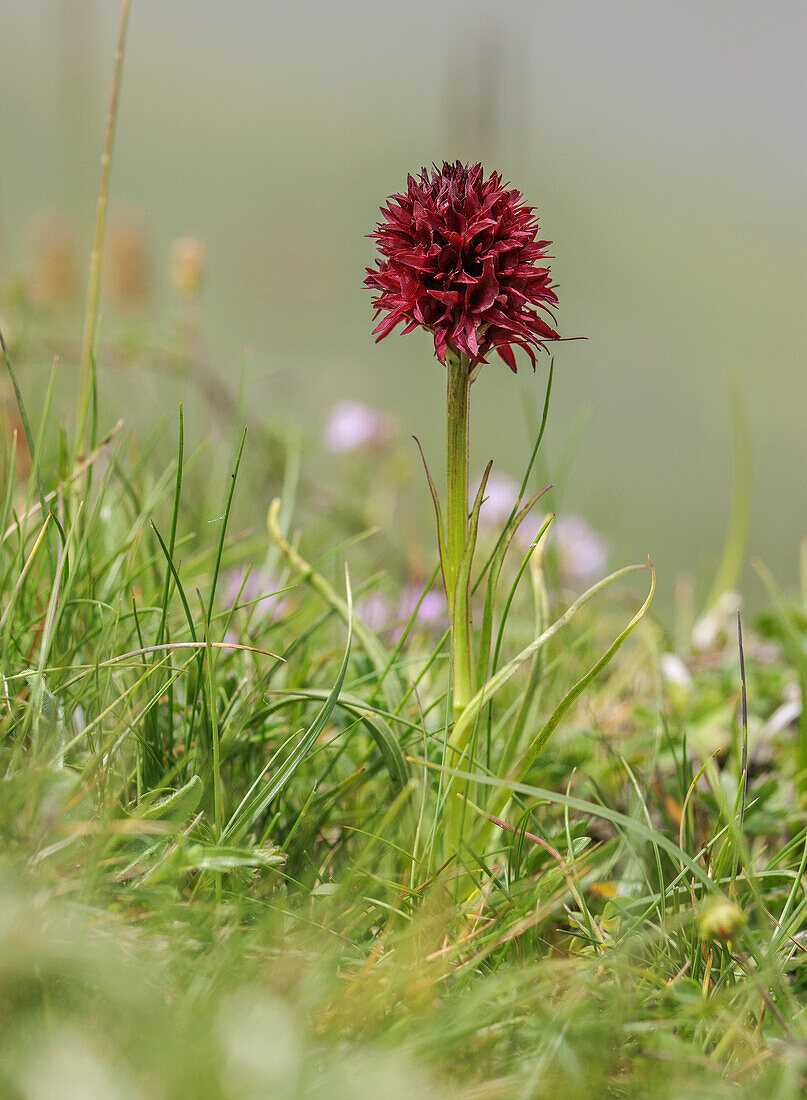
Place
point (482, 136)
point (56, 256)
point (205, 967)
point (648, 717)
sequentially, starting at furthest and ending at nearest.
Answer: point (56, 256) < point (482, 136) < point (648, 717) < point (205, 967)

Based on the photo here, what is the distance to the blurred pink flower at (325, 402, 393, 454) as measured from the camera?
96.8 inches

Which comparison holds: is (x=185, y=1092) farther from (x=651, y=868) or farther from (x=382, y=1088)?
(x=651, y=868)

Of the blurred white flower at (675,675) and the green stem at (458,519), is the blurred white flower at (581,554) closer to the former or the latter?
the blurred white flower at (675,675)

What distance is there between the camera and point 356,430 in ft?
8.06

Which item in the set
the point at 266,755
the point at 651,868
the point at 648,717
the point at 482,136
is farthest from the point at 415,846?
the point at 482,136

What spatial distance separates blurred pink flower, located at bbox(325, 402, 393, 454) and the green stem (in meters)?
1.50

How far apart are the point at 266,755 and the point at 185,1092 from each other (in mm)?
565

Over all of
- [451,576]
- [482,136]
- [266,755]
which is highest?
[482,136]

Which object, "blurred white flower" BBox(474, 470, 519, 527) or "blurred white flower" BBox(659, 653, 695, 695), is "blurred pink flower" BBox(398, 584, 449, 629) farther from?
"blurred white flower" BBox(659, 653, 695, 695)

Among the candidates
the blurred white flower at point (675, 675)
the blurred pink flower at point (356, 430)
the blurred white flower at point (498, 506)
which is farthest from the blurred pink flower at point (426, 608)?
the blurred pink flower at point (356, 430)

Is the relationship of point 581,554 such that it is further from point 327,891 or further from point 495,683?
point 327,891

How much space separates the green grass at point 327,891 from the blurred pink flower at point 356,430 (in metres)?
1.10

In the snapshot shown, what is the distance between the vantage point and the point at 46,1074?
1.89 ft

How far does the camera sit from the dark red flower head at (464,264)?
0.88 m
